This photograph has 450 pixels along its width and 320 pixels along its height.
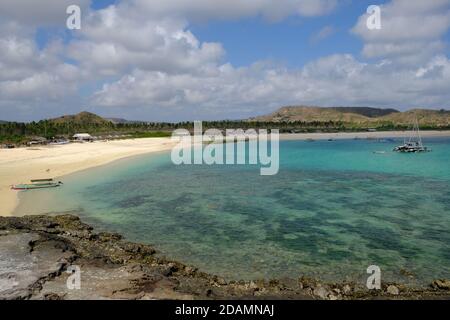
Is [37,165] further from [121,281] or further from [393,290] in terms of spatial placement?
[393,290]

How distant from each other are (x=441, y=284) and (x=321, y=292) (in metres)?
5.08

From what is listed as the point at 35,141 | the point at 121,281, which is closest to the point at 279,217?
the point at 121,281

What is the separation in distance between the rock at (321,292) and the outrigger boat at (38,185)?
106 feet

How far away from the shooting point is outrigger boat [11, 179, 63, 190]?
119 feet

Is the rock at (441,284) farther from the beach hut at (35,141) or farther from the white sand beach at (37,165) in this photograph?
the beach hut at (35,141)

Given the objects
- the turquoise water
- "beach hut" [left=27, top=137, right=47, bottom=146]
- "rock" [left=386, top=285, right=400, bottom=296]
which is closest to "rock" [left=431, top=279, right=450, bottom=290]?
the turquoise water

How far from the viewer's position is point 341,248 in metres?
19.9

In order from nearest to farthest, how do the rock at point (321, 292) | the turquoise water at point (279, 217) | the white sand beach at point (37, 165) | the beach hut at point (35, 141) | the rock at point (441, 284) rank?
the rock at point (321, 292) → the rock at point (441, 284) → the turquoise water at point (279, 217) → the white sand beach at point (37, 165) → the beach hut at point (35, 141)

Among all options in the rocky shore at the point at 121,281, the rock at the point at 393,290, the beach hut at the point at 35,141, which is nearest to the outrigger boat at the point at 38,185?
the rocky shore at the point at 121,281

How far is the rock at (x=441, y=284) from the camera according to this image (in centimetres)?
1438

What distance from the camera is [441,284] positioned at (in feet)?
47.5

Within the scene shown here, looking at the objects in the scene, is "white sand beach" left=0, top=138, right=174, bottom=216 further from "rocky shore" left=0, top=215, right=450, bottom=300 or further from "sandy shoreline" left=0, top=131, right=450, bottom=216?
"rocky shore" left=0, top=215, right=450, bottom=300
